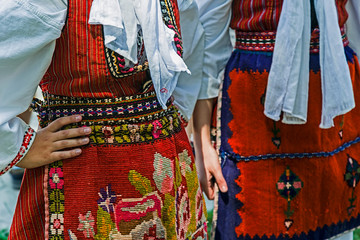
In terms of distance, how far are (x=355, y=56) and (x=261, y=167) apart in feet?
2.12

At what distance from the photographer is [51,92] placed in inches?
56.8

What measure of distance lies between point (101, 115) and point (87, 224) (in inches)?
11.7

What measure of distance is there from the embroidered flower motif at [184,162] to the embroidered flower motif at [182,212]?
0.06 m

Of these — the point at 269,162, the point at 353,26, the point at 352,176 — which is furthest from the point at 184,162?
the point at 353,26

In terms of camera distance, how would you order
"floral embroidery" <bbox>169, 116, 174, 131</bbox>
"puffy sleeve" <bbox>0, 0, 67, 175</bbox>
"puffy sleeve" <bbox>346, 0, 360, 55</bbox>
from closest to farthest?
"puffy sleeve" <bbox>0, 0, 67, 175</bbox>
"floral embroidery" <bbox>169, 116, 174, 131</bbox>
"puffy sleeve" <bbox>346, 0, 360, 55</bbox>

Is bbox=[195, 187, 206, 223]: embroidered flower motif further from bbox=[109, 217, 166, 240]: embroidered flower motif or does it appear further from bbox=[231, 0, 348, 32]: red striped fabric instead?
bbox=[231, 0, 348, 32]: red striped fabric

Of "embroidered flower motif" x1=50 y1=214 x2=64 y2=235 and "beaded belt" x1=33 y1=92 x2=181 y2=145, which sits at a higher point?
"beaded belt" x1=33 y1=92 x2=181 y2=145

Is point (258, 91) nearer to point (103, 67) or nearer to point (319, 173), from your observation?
point (319, 173)

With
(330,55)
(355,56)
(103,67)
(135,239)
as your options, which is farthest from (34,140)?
(355,56)

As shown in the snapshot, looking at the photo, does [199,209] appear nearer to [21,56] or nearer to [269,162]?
[269,162]

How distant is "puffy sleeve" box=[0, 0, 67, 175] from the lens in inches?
49.5

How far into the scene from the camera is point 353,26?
2.25 meters

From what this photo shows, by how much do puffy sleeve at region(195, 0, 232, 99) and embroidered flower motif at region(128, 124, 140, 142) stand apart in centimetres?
72

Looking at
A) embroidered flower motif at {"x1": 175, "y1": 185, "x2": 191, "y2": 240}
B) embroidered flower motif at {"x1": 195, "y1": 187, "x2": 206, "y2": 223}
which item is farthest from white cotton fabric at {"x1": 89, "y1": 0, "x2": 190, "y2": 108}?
embroidered flower motif at {"x1": 195, "y1": 187, "x2": 206, "y2": 223}
